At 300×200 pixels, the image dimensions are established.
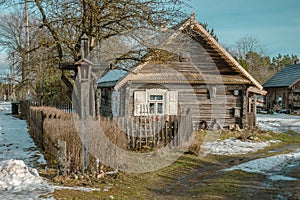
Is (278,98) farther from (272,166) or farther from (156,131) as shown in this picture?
(272,166)

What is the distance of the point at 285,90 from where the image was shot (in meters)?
35.4

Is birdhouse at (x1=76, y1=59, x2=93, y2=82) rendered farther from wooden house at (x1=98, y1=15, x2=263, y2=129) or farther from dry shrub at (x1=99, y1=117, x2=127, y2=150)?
wooden house at (x1=98, y1=15, x2=263, y2=129)

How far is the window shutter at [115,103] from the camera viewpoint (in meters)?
18.5

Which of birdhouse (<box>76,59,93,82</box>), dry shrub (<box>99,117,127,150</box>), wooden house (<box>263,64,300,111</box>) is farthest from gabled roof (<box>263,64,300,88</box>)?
birdhouse (<box>76,59,93,82</box>)

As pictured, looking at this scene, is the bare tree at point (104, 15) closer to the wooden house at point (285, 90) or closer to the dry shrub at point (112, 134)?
the dry shrub at point (112, 134)

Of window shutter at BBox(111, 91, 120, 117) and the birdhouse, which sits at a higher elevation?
the birdhouse

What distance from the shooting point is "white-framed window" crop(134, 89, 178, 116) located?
55.7 ft

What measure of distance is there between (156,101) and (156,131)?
5.56 meters

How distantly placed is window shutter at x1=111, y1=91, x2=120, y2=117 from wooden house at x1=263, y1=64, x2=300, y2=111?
21.0m

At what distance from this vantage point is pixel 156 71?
55.7ft

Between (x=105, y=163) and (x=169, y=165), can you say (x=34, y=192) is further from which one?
(x=169, y=165)

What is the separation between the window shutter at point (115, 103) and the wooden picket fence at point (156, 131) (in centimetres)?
645

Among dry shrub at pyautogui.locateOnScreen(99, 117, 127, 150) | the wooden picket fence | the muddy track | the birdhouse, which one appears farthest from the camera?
the wooden picket fence

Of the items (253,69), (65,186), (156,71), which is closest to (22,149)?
(65,186)
